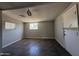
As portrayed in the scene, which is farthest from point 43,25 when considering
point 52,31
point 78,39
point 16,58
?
point 16,58

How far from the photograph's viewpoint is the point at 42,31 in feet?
33.0

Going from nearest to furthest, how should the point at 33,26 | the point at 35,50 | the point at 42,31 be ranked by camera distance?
1. the point at 35,50
2. the point at 42,31
3. the point at 33,26

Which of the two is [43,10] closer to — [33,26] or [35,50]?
[35,50]

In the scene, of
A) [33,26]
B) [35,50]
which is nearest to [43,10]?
[35,50]

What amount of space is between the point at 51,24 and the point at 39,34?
1.76m

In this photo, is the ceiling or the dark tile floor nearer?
the ceiling

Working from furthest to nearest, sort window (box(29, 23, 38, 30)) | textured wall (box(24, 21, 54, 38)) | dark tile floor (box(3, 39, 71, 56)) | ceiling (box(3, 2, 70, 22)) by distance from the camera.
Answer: window (box(29, 23, 38, 30))
textured wall (box(24, 21, 54, 38))
dark tile floor (box(3, 39, 71, 56))
ceiling (box(3, 2, 70, 22))

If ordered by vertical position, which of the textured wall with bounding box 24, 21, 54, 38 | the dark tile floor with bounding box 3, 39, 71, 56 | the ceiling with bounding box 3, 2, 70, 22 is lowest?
the dark tile floor with bounding box 3, 39, 71, 56

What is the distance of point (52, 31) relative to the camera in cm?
974

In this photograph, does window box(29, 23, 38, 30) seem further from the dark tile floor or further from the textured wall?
the dark tile floor

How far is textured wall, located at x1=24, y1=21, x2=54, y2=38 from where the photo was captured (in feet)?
32.2

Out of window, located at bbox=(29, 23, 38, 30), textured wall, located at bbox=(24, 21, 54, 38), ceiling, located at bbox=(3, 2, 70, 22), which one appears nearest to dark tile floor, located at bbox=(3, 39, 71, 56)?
ceiling, located at bbox=(3, 2, 70, 22)

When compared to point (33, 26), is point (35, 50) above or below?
below

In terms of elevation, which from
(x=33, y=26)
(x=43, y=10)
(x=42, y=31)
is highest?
(x=43, y=10)
